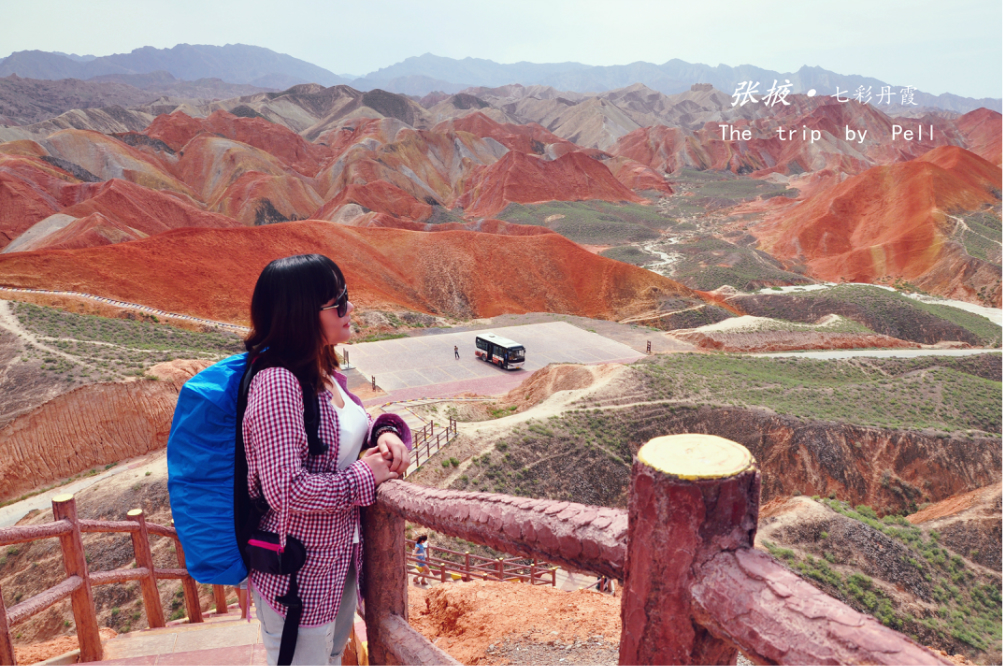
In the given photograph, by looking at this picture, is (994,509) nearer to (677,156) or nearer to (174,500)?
(174,500)

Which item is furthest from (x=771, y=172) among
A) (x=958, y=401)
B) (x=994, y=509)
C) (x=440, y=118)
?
(x=994, y=509)

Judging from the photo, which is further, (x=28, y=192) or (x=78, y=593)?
(x=28, y=192)

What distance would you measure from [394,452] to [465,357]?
2964cm

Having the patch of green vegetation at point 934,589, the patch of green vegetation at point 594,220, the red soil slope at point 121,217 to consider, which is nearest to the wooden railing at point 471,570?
the patch of green vegetation at point 934,589

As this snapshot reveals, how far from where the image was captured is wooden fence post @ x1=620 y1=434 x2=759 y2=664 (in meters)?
1.62

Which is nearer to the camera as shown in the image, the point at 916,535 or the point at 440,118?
the point at 916,535

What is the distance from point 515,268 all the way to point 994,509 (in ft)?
119

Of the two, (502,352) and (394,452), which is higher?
(394,452)

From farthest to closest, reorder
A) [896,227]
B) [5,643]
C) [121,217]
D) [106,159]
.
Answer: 1. [106,159]
2. [896,227]
3. [121,217]
4. [5,643]

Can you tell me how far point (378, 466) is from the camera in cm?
262

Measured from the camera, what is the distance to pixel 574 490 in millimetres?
17500

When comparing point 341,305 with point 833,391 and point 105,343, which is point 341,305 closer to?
point 105,343

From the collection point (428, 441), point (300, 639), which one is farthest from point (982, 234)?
point (300, 639)

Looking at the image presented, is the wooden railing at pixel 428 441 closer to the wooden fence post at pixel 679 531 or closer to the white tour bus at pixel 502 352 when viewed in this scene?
the white tour bus at pixel 502 352
